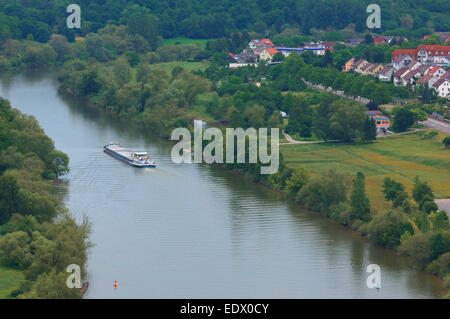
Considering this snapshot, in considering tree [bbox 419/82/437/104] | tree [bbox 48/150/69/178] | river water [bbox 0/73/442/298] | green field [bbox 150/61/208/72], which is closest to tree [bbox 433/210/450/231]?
river water [bbox 0/73/442/298]

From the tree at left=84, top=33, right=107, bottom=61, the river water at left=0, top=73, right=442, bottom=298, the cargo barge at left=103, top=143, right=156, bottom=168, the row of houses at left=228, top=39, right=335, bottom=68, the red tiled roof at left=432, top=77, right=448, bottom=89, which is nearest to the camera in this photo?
the river water at left=0, top=73, right=442, bottom=298

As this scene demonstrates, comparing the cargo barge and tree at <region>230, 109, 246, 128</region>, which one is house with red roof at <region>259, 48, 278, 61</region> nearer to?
tree at <region>230, 109, 246, 128</region>

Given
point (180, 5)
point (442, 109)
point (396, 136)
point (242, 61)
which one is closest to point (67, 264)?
point (396, 136)

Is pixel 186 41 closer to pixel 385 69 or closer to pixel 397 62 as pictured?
pixel 397 62

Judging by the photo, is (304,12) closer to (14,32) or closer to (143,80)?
(14,32)

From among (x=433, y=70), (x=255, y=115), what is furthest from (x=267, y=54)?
(x=255, y=115)

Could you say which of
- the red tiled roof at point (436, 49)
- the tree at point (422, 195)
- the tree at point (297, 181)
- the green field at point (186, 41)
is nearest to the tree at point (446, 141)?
the tree at point (297, 181)
